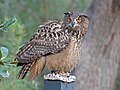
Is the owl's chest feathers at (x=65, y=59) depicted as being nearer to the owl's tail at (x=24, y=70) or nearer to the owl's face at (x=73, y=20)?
the owl's face at (x=73, y=20)

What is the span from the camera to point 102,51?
6875mm

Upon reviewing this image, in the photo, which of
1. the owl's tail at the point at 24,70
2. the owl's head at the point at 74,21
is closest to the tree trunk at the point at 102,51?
the owl's head at the point at 74,21

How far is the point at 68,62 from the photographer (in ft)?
12.4

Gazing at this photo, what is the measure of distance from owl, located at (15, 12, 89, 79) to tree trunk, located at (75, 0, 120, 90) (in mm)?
2930

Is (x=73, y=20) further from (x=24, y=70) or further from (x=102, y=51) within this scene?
(x=102, y=51)

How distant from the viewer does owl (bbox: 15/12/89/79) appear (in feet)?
11.8

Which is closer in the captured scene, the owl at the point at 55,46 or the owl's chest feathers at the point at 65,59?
the owl at the point at 55,46

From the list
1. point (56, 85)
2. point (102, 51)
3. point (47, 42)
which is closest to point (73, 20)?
point (47, 42)

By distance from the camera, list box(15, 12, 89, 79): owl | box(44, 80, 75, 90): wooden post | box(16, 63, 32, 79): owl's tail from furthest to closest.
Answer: box(15, 12, 89, 79): owl < box(16, 63, 32, 79): owl's tail < box(44, 80, 75, 90): wooden post

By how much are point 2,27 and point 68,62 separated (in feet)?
4.93

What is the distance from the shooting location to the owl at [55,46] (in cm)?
359

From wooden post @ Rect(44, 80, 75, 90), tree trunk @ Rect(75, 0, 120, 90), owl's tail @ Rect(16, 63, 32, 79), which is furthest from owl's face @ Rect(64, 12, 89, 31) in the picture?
tree trunk @ Rect(75, 0, 120, 90)

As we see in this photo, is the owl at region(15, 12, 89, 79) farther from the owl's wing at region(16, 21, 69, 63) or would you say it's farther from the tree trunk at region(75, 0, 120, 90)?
the tree trunk at region(75, 0, 120, 90)

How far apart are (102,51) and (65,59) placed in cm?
312
